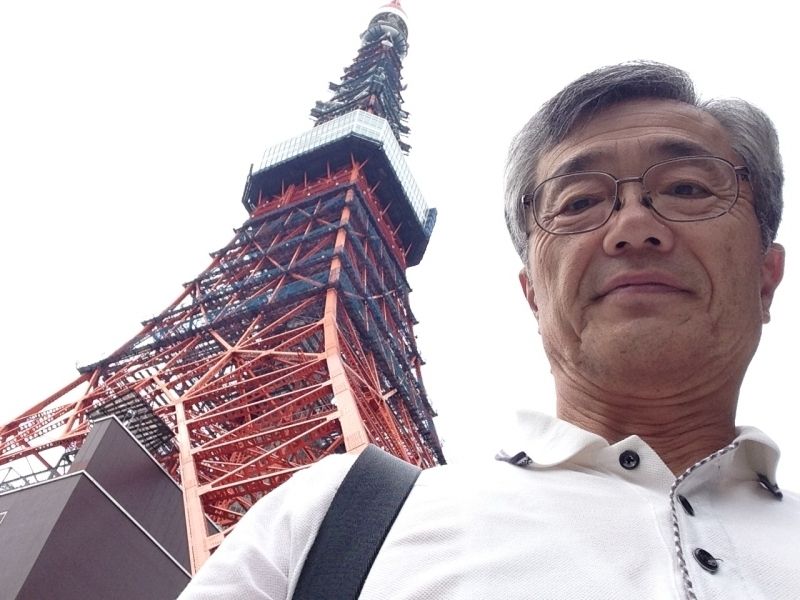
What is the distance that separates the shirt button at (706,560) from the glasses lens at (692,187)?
→ 133 cm

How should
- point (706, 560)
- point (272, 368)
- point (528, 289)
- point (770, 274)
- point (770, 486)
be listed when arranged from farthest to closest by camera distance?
point (272, 368), point (528, 289), point (770, 274), point (770, 486), point (706, 560)

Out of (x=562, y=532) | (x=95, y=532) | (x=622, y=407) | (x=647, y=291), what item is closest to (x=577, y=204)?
(x=647, y=291)

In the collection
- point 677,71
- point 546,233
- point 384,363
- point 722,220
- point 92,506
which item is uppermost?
point 677,71

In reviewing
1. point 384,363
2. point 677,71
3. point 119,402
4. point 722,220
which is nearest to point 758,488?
point 722,220

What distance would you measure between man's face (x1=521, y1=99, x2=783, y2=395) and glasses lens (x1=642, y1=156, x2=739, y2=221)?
51mm

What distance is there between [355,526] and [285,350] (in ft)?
79.4

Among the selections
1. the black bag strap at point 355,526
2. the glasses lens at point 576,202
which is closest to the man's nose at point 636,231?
the glasses lens at point 576,202

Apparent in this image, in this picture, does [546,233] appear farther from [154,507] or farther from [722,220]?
[154,507]

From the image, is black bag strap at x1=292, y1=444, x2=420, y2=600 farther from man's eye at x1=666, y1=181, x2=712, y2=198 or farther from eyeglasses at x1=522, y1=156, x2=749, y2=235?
man's eye at x1=666, y1=181, x2=712, y2=198

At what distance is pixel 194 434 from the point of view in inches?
811

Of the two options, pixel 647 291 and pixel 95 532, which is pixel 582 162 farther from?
pixel 95 532

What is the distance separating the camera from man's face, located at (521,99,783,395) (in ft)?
8.32

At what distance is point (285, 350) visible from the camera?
2577cm

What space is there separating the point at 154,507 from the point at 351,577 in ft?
48.5
